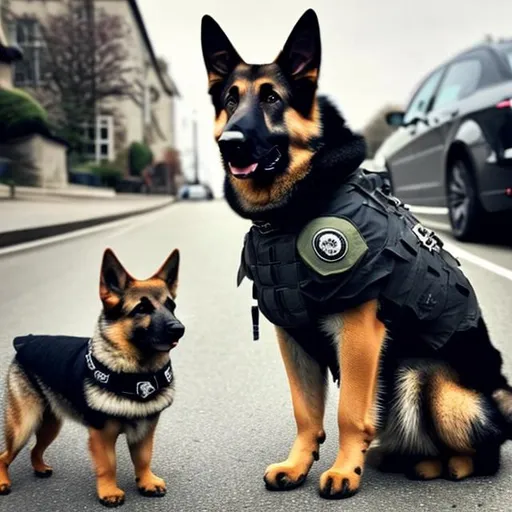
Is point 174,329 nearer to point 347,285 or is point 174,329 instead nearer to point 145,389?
point 145,389

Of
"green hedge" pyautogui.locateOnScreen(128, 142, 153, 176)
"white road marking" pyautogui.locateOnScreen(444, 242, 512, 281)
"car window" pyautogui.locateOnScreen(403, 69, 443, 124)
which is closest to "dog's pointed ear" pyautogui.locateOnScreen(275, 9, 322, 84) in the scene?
"white road marking" pyautogui.locateOnScreen(444, 242, 512, 281)

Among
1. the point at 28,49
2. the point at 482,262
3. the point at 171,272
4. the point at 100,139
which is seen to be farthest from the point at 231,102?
the point at 100,139

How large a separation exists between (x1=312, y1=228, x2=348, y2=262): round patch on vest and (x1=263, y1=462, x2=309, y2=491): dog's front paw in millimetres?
866

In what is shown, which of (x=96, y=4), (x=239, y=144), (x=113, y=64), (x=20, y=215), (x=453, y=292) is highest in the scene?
(x=96, y=4)

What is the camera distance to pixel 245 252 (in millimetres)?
3363

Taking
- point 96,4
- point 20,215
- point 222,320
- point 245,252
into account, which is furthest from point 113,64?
point 245,252

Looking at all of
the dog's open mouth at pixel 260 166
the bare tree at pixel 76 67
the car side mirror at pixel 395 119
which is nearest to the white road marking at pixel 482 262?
the car side mirror at pixel 395 119

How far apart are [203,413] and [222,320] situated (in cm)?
239

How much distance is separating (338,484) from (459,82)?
321 inches

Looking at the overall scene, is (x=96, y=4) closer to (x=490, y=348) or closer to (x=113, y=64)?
(x=113, y=64)

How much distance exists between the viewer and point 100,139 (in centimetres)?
5725

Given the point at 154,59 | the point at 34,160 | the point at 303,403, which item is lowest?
the point at 34,160

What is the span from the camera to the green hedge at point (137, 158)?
192 feet

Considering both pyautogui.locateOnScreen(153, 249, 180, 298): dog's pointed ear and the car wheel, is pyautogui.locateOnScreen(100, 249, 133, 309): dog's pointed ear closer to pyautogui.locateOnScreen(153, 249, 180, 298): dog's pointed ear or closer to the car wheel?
pyautogui.locateOnScreen(153, 249, 180, 298): dog's pointed ear
